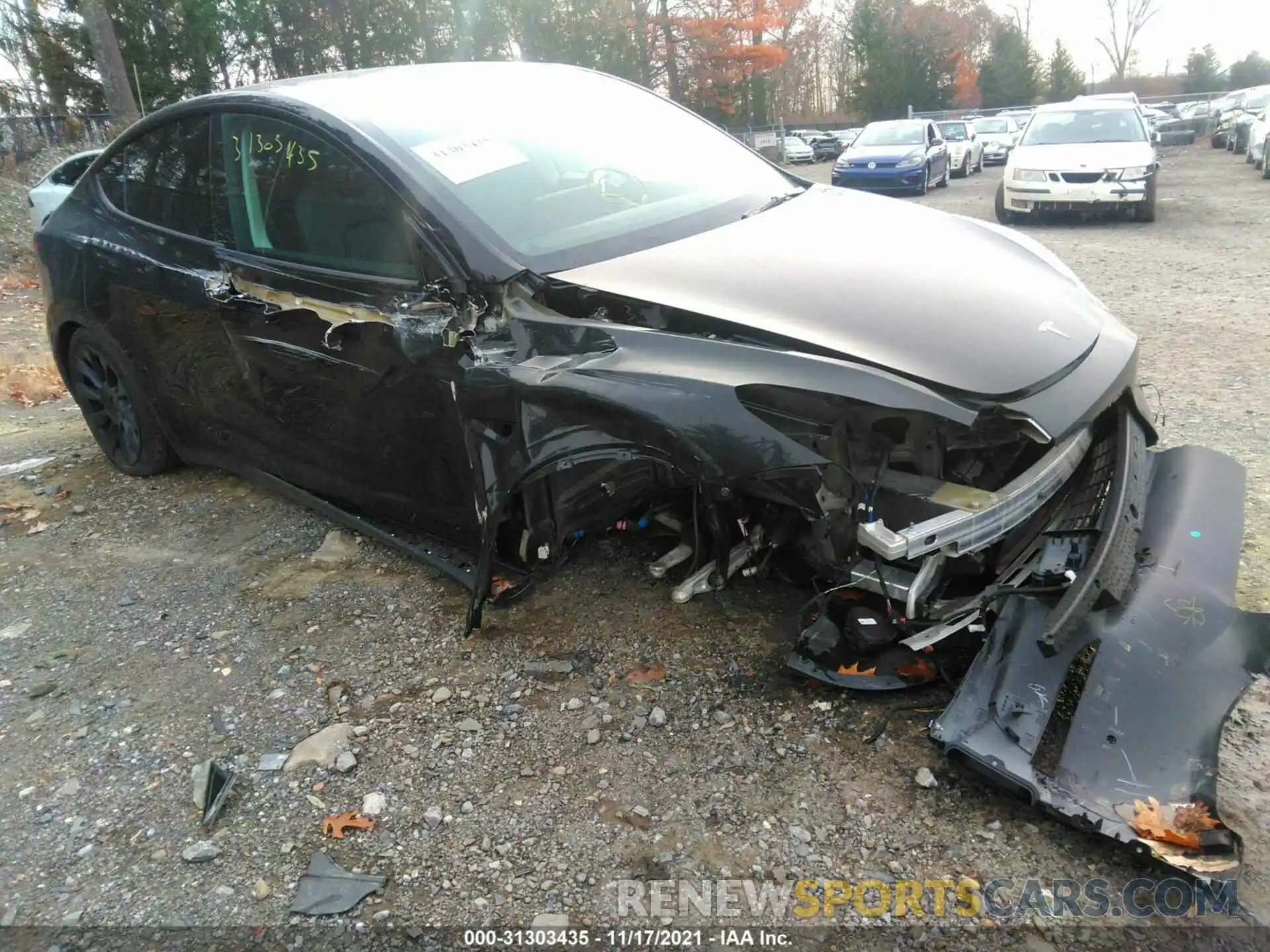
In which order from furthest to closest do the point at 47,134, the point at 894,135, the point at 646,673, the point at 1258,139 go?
the point at 894,135
the point at 1258,139
the point at 47,134
the point at 646,673

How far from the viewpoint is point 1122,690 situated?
207 cm

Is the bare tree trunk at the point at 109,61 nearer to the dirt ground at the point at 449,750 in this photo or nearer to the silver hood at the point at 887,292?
the dirt ground at the point at 449,750

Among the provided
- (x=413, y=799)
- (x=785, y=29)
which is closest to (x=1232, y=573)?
(x=413, y=799)

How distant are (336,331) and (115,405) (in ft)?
6.78

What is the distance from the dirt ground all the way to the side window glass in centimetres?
119

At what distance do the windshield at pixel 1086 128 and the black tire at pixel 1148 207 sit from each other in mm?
937

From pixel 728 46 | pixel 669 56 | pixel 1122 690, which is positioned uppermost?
pixel 728 46

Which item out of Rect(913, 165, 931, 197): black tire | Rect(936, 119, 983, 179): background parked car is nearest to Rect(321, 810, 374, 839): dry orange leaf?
Rect(913, 165, 931, 197): black tire

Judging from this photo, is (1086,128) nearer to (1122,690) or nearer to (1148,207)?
(1148,207)

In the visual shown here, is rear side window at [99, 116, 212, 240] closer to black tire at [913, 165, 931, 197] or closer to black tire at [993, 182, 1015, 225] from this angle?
black tire at [993, 182, 1015, 225]

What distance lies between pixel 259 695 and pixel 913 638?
6.46ft

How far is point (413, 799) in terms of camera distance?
2.37 m

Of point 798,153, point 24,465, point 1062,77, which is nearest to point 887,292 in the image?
point 24,465

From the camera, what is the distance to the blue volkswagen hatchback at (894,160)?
54.2 feet
